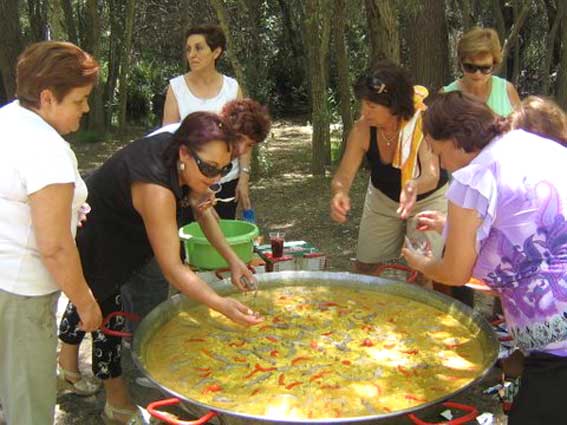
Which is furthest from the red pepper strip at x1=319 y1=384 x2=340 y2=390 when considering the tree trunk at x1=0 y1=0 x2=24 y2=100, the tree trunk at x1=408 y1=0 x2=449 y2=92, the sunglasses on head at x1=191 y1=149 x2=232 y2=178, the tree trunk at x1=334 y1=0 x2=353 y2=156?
the tree trunk at x1=0 y1=0 x2=24 y2=100

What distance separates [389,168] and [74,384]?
232cm

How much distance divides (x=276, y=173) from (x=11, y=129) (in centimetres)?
881

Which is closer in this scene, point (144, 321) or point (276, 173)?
point (144, 321)

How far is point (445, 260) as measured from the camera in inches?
91.0

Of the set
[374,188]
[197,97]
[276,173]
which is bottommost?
[276,173]

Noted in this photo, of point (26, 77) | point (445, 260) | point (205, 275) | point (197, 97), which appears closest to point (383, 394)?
point (445, 260)

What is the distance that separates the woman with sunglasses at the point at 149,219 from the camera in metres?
2.73

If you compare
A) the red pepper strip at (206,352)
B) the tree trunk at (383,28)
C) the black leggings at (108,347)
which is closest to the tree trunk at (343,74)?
the tree trunk at (383,28)

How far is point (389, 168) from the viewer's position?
3928 mm

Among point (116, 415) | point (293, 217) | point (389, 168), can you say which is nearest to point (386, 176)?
point (389, 168)

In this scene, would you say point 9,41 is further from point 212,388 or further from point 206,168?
point 212,388

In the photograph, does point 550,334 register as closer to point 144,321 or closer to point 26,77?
point 144,321

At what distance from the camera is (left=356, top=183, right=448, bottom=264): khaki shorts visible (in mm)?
3939

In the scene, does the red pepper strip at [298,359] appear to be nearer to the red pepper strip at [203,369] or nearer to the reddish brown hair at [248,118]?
the red pepper strip at [203,369]
